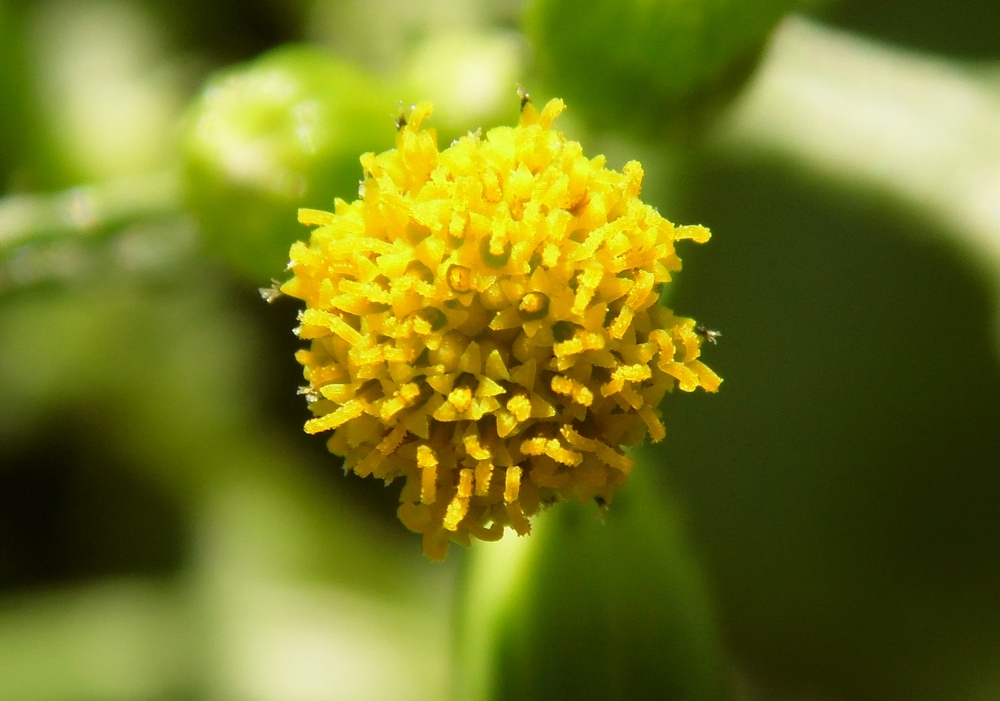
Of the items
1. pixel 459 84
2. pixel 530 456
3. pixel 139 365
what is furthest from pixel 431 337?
pixel 139 365

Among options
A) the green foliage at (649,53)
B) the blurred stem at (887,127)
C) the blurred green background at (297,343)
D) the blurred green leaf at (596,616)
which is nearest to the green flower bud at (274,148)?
the blurred green background at (297,343)

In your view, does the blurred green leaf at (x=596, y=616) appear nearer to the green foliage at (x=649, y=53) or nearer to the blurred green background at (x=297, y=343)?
the blurred green background at (x=297, y=343)

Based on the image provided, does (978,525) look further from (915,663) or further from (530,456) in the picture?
(530,456)

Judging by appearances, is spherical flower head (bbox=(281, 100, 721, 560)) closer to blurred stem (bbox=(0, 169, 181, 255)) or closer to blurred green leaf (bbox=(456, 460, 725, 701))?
blurred green leaf (bbox=(456, 460, 725, 701))

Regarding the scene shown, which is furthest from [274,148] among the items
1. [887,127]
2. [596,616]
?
[887,127]

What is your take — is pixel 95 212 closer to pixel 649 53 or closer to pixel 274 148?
pixel 274 148

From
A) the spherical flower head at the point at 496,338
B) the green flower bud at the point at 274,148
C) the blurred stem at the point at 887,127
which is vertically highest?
the blurred stem at the point at 887,127
